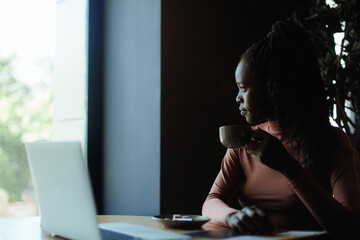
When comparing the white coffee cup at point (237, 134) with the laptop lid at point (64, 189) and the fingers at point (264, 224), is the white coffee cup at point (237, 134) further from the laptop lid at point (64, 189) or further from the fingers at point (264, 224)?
the laptop lid at point (64, 189)

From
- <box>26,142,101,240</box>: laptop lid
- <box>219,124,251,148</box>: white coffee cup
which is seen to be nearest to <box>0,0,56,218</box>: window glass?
<box>26,142,101,240</box>: laptop lid

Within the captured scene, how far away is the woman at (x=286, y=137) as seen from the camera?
145 cm

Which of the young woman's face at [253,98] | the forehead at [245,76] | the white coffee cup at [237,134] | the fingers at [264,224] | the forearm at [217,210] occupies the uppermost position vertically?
the forehead at [245,76]

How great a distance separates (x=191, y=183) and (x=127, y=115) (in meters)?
0.52

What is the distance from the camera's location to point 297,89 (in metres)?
1.57

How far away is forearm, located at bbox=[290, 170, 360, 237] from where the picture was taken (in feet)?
4.08

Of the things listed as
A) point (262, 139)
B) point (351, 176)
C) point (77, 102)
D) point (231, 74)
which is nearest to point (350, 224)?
point (351, 176)

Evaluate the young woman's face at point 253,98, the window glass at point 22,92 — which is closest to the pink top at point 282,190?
the young woman's face at point 253,98

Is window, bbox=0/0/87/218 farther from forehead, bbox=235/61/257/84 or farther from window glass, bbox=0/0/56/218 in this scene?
forehead, bbox=235/61/257/84

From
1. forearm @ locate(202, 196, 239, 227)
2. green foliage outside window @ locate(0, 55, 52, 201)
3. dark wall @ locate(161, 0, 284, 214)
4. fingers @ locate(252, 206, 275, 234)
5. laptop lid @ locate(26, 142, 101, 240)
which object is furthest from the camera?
green foliage outside window @ locate(0, 55, 52, 201)

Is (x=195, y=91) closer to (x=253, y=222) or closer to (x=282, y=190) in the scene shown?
(x=282, y=190)

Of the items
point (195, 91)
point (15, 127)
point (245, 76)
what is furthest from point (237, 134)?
point (15, 127)

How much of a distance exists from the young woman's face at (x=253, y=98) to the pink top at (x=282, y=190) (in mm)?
145

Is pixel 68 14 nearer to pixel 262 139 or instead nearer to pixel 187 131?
pixel 187 131
